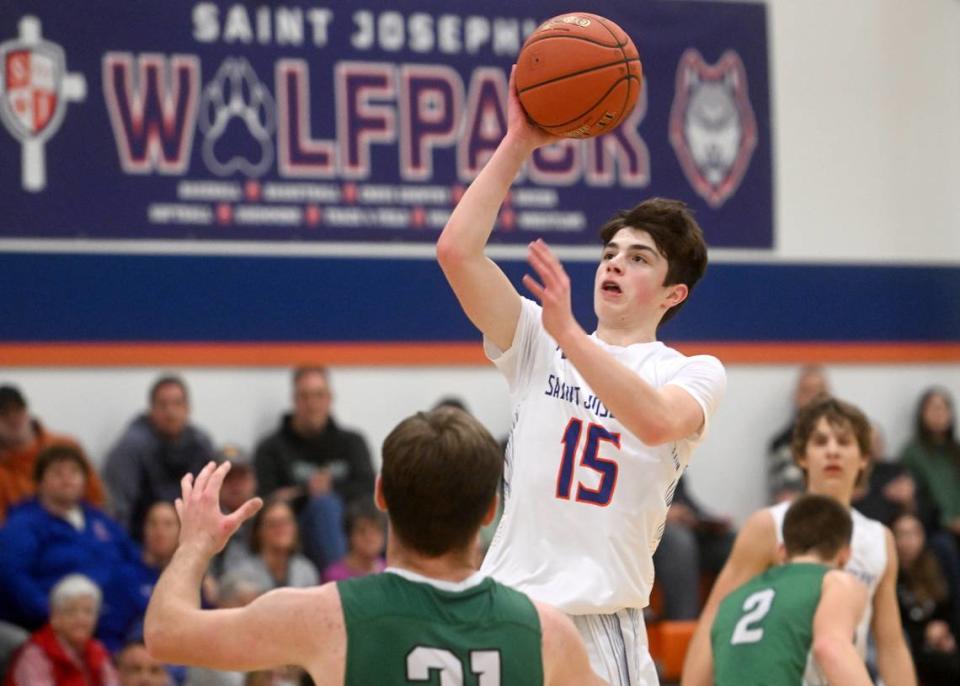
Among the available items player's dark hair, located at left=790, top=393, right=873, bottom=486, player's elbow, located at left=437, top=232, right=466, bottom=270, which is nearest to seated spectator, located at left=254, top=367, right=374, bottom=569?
player's dark hair, located at left=790, top=393, right=873, bottom=486

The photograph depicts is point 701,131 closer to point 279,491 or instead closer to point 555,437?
point 279,491

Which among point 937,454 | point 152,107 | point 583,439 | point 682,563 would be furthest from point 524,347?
point 937,454

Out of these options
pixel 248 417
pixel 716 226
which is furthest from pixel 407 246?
pixel 716 226

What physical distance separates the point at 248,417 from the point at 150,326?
932 mm

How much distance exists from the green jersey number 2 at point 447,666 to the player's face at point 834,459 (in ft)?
11.3

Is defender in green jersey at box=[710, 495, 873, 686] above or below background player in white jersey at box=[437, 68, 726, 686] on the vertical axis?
below

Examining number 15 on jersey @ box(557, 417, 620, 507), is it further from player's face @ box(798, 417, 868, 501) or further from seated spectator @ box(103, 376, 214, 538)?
seated spectator @ box(103, 376, 214, 538)

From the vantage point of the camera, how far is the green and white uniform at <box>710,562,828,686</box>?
544cm

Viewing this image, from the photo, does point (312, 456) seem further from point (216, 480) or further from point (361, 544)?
point (216, 480)

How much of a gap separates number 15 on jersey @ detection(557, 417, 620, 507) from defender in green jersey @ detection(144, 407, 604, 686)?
114cm

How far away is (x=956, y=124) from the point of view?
44.9 ft

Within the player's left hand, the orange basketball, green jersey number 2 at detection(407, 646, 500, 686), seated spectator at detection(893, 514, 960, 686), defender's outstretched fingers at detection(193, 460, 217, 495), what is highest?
the orange basketball

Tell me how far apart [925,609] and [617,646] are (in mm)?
7084

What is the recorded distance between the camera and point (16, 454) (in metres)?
9.66
